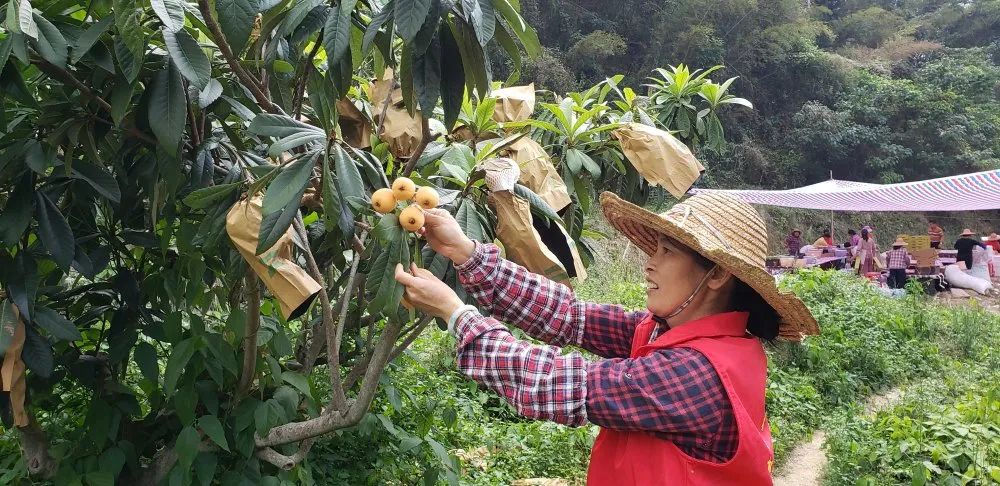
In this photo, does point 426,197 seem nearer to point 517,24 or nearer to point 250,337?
point 517,24

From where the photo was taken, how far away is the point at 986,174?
967 centimetres

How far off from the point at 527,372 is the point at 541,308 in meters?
0.37

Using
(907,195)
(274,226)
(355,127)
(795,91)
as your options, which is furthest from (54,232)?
(795,91)

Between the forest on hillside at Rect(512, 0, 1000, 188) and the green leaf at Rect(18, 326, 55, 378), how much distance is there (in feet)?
57.1

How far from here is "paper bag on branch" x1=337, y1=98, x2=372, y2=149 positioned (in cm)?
202

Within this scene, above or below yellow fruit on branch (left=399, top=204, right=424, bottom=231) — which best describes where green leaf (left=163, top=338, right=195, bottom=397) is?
below

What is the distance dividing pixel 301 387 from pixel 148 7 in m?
1.05

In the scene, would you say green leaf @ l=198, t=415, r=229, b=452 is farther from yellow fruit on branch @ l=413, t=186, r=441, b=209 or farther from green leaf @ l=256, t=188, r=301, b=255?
yellow fruit on branch @ l=413, t=186, r=441, b=209

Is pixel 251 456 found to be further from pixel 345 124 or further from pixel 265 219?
pixel 265 219

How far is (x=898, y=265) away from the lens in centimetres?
973

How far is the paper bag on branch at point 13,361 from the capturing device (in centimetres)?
158

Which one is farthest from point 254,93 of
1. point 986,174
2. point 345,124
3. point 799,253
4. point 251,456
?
point 799,253

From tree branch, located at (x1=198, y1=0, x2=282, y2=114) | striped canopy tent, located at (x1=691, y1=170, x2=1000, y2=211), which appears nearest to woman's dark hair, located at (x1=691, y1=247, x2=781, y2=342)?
tree branch, located at (x1=198, y1=0, x2=282, y2=114)

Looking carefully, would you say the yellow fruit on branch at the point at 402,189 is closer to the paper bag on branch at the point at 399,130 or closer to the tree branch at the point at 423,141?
the tree branch at the point at 423,141
